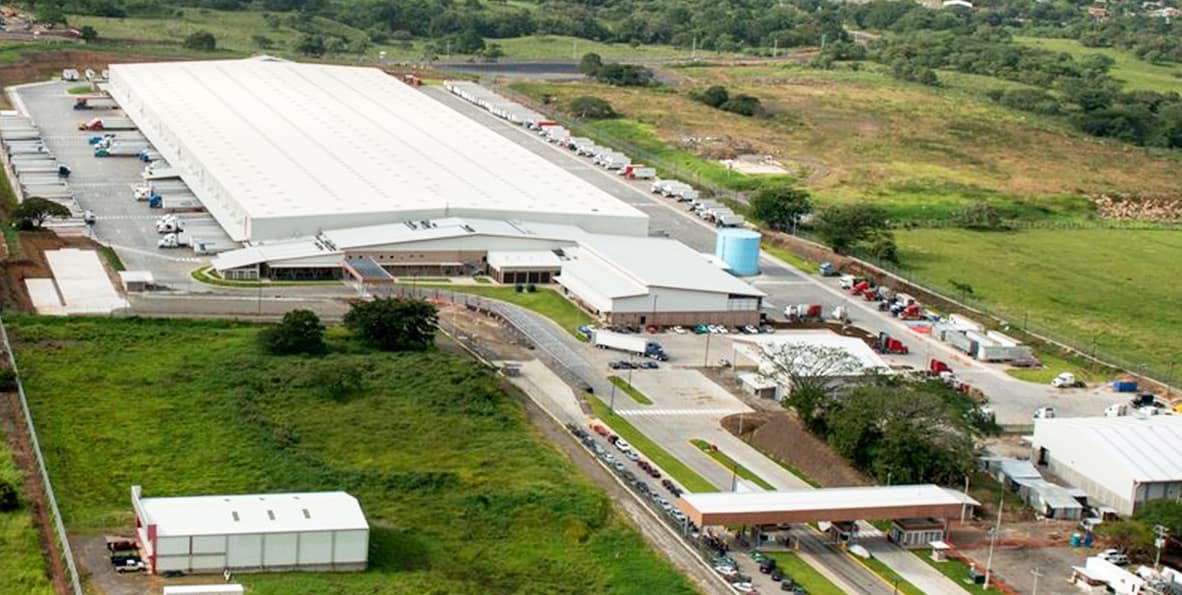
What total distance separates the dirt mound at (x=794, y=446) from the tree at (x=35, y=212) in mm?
31042

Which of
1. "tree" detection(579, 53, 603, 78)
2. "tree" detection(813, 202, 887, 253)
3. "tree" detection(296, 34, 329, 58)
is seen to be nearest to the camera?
"tree" detection(813, 202, 887, 253)

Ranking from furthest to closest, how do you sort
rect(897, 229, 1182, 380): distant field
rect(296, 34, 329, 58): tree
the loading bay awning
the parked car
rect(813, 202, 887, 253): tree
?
rect(296, 34, 329, 58): tree, rect(813, 202, 887, 253): tree, rect(897, 229, 1182, 380): distant field, the loading bay awning, the parked car

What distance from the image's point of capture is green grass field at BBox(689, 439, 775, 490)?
151ft

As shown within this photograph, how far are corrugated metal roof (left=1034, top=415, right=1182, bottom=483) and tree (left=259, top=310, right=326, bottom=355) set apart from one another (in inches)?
841

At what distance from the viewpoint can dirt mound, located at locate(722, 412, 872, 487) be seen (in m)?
46.5

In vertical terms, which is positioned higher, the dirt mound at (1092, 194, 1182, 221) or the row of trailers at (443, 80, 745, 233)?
the row of trailers at (443, 80, 745, 233)

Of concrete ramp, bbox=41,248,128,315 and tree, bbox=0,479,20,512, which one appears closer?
tree, bbox=0,479,20,512

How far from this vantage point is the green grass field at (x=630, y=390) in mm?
52534

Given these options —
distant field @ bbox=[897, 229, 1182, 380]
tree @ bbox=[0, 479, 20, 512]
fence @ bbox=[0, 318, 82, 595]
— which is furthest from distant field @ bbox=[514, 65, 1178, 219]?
tree @ bbox=[0, 479, 20, 512]

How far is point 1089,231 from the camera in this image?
85.7 meters

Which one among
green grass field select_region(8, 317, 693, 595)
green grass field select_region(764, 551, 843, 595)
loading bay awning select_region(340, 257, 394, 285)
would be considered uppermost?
green grass field select_region(8, 317, 693, 595)

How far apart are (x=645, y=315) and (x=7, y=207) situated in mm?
28640

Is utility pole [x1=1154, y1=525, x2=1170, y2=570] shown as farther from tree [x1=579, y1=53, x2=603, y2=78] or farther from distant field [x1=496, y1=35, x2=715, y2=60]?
distant field [x1=496, y1=35, x2=715, y2=60]

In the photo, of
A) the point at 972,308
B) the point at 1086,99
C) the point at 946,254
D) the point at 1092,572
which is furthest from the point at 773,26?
the point at 1092,572
